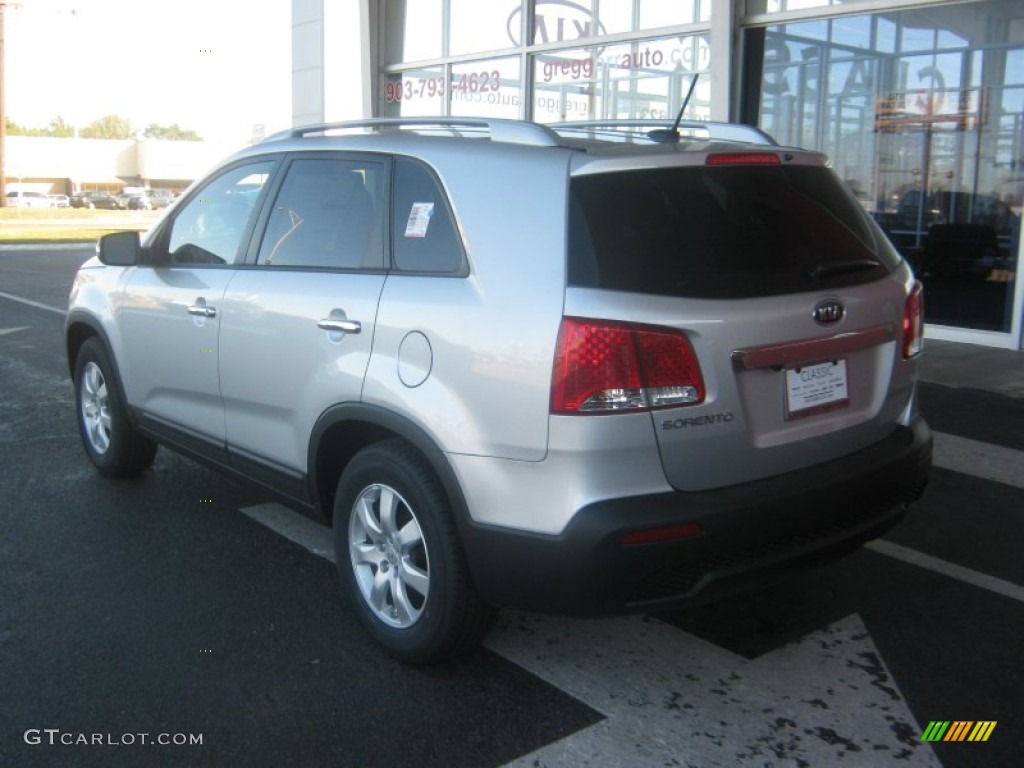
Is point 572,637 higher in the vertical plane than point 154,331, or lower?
lower

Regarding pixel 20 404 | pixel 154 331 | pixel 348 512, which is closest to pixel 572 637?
pixel 348 512

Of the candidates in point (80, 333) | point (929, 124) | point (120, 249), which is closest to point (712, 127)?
point (120, 249)

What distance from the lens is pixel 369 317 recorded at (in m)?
3.46

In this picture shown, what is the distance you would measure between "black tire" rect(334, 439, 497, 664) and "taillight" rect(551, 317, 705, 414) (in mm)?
603

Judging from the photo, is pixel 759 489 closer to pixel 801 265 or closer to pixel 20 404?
pixel 801 265

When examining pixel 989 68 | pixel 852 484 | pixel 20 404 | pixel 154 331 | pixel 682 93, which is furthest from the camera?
pixel 682 93

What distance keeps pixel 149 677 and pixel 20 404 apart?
14.9 ft

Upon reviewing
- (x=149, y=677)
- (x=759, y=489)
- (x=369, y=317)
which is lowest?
(x=149, y=677)

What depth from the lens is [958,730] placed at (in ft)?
10.0

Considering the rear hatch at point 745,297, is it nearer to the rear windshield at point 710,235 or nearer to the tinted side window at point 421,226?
the rear windshield at point 710,235

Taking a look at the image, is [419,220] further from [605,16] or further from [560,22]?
[560,22]

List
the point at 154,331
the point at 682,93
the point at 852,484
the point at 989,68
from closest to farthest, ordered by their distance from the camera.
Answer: the point at 852,484, the point at 154,331, the point at 989,68, the point at 682,93

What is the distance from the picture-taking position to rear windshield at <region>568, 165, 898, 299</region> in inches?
117

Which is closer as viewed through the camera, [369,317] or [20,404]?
[369,317]
